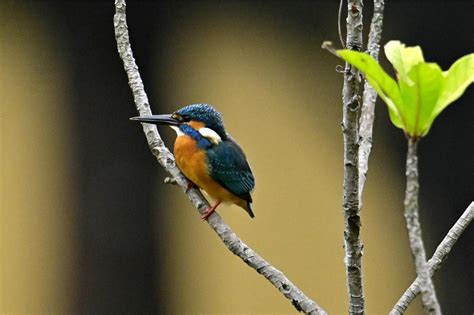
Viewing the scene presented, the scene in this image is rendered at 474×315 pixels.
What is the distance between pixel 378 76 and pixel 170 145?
10.4 feet

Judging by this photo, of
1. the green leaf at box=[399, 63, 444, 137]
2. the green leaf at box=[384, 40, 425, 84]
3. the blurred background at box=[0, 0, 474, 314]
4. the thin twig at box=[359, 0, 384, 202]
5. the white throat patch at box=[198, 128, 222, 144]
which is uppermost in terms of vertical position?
the blurred background at box=[0, 0, 474, 314]

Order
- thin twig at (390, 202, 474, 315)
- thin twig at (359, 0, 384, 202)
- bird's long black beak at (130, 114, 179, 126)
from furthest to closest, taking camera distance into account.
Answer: bird's long black beak at (130, 114, 179, 126) → thin twig at (359, 0, 384, 202) → thin twig at (390, 202, 474, 315)

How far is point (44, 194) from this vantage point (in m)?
4.69

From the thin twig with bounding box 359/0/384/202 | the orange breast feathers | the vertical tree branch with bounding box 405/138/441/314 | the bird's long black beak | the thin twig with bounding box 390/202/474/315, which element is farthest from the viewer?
the orange breast feathers

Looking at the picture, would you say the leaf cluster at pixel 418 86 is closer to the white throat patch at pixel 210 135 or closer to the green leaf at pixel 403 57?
the green leaf at pixel 403 57

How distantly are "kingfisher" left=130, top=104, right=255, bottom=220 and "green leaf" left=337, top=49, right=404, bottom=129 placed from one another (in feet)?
3.69

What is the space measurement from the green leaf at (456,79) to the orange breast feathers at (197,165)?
1.12m

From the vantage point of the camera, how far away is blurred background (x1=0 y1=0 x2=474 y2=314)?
4.53 m

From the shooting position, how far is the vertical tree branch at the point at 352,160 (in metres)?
1.54

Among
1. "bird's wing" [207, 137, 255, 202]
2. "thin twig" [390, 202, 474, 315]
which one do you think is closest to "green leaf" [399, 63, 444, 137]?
"thin twig" [390, 202, 474, 315]

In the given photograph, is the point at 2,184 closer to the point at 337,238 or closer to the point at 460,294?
the point at 337,238

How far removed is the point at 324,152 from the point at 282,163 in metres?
0.22

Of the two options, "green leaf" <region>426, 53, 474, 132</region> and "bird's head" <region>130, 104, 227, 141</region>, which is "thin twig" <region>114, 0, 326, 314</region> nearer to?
"bird's head" <region>130, 104, 227, 141</region>

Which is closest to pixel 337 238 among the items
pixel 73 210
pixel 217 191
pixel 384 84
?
pixel 73 210
